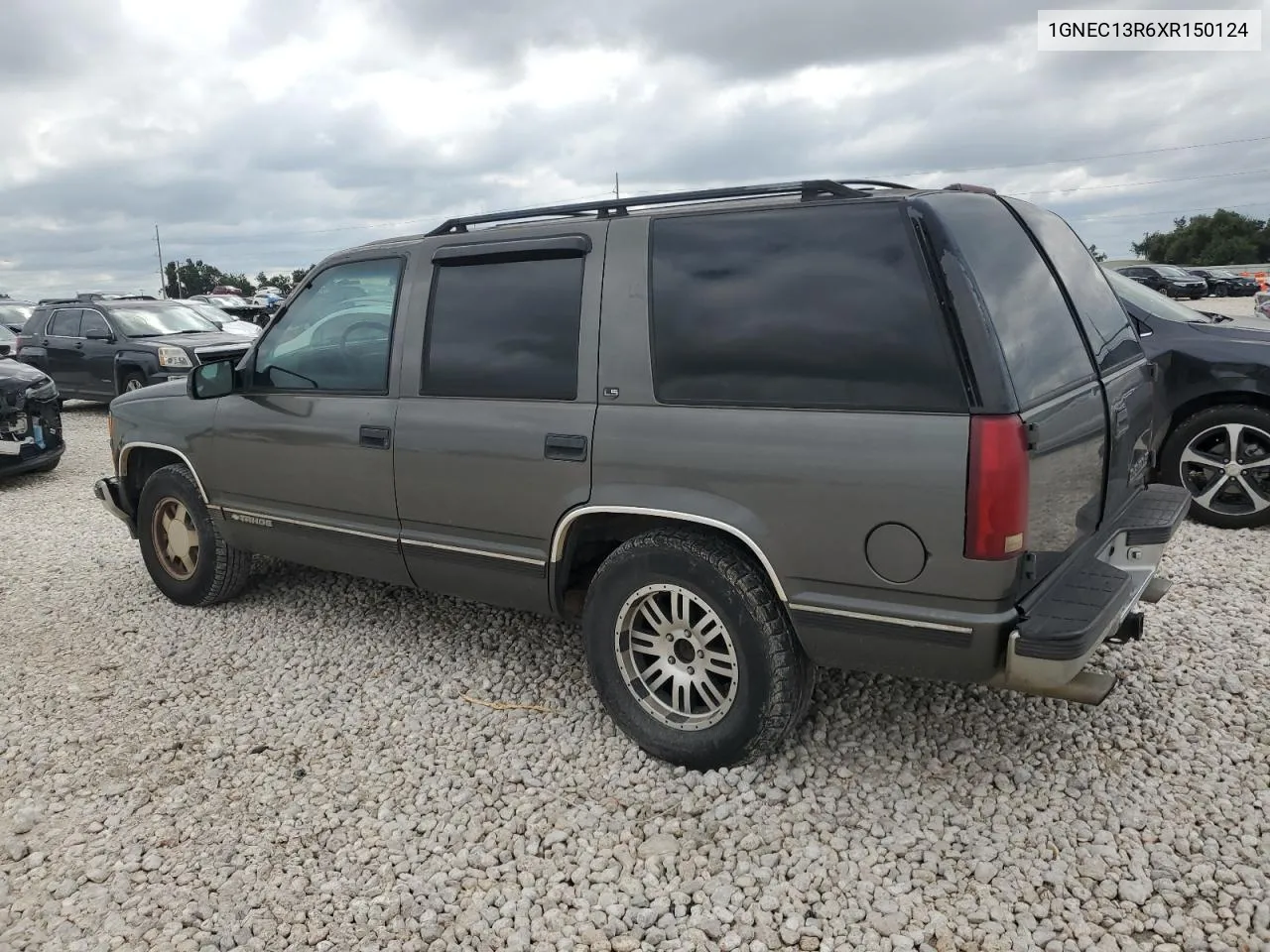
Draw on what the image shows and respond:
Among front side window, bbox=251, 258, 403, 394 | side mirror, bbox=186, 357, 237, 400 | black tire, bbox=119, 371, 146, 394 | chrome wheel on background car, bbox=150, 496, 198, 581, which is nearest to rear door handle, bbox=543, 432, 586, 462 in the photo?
front side window, bbox=251, 258, 403, 394

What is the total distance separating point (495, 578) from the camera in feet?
11.8

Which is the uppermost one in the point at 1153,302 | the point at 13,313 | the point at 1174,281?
the point at 1174,281

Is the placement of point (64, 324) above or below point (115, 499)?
above

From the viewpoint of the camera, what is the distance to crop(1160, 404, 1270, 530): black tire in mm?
5547

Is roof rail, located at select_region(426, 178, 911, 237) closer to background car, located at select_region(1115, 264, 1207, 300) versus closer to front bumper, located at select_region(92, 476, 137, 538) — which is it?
front bumper, located at select_region(92, 476, 137, 538)

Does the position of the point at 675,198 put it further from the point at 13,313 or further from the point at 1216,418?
the point at 13,313

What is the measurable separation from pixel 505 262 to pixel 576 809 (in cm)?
204

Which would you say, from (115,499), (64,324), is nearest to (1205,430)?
(115,499)

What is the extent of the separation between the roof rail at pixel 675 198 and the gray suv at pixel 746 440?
10mm

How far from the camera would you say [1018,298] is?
2896mm

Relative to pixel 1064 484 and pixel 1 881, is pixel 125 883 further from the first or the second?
pixel 1064 484

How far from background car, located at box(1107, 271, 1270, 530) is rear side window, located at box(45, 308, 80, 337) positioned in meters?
13.3

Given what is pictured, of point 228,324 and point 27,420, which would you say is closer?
point 27,420

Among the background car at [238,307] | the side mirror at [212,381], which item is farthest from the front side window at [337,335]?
the background car at [238,307]
